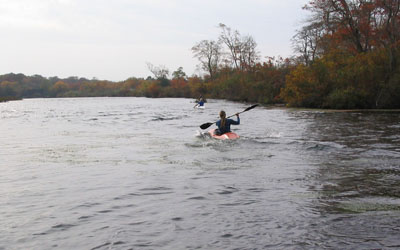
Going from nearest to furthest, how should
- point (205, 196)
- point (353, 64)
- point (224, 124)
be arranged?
point (205, 196) < point (224, 124) < point (353, 64)

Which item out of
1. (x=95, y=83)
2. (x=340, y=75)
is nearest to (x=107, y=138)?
(x=340, y=75)

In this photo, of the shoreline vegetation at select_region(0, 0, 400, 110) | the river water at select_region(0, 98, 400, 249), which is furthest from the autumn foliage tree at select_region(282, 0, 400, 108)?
the river water at select_region(0, 98, 400, 249)

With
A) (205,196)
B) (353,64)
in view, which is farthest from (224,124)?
(353,64)

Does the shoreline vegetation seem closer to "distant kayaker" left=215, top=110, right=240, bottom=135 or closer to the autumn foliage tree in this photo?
the autumn foliage tree

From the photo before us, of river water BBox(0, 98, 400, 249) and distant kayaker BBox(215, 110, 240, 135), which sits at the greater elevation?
distant kayaker BBox(215, 110, 240, 135)

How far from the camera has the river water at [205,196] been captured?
17.3 ft

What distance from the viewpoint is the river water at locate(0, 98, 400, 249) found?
5258 mm

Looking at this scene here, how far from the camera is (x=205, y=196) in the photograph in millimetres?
7371

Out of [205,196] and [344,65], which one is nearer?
[205,196]

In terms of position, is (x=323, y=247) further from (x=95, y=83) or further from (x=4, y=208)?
(x=95, y=83)

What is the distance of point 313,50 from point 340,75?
16752 millimetres

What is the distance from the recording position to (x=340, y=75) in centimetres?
3303

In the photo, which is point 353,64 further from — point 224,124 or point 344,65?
point 224,124

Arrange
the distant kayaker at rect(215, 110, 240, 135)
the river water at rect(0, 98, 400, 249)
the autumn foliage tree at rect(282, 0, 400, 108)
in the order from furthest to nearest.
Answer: the autumn foliage tree at rect(282, 0, 400, 108)
the distant kayaker at rect(215, 110, 240, 135)
the river water at rect(0, 98, 400, 249)
